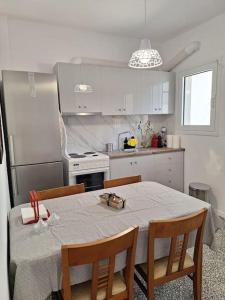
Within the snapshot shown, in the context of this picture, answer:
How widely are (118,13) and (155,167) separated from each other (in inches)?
87.6

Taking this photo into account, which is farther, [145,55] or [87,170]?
[87,170]

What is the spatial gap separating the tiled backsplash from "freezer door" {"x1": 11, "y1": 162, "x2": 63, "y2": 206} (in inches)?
27.9

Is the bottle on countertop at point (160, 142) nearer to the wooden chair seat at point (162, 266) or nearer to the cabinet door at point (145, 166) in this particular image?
the cabinet door at point (145, 166)

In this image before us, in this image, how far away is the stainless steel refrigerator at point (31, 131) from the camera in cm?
246

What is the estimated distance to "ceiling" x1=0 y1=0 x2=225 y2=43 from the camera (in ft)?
8.00

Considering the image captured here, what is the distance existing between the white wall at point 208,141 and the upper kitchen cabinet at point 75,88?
152cm

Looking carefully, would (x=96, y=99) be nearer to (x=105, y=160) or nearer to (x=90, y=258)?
(x=105, y=160)

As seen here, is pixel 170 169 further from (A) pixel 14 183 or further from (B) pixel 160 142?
(A) pixel 14 183

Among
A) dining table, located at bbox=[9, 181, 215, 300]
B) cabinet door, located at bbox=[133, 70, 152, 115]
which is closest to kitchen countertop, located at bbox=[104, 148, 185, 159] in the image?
cabinet door, located at bbox=[133, 70, 152, 115]

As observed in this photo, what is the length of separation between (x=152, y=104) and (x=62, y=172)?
185 cm

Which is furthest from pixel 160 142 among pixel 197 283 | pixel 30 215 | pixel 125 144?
pixel 30 215

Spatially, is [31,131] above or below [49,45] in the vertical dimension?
below

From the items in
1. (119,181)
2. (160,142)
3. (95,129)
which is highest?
(95,129)

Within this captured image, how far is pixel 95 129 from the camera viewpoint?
11.5 ft
